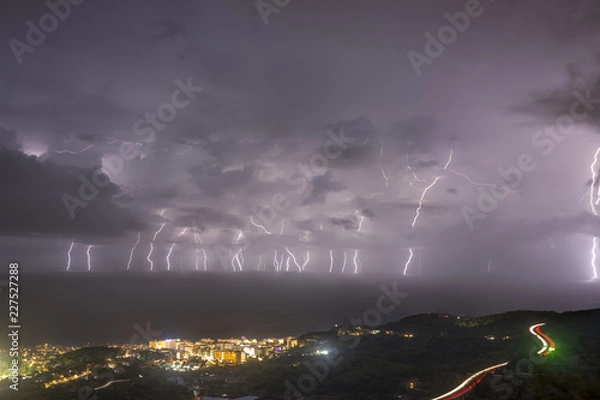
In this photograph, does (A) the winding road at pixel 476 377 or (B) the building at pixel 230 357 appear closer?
(A) the winding road at pixel 476 377

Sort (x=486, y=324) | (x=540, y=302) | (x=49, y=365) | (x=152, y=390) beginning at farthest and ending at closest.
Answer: (x=540, y=302)
(x=486, y=324)
(x=49, y=365)
(x=152, y=390)

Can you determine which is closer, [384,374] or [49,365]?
[384,374]

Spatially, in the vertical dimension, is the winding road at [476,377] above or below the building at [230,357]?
above

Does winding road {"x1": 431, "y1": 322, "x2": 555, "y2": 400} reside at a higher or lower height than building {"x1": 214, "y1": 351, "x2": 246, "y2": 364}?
higher

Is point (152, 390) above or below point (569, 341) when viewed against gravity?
below

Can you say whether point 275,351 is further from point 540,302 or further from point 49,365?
point 540,302

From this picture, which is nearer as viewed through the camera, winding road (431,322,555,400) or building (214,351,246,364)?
winding road (431,322,555,400)

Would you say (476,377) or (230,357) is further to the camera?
(230,357)

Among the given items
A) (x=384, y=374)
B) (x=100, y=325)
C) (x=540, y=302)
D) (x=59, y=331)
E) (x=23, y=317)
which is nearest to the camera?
(x=384, y=374)

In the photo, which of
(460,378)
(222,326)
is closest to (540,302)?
(222,326)

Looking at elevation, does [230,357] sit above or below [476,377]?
below
